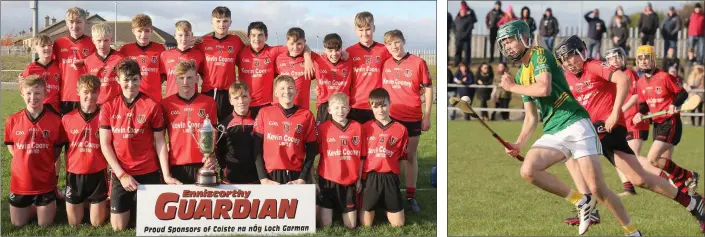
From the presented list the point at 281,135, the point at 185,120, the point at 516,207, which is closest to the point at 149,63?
the point at 185,120

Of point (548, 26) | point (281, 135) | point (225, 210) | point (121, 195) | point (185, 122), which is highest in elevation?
point (548, 26)

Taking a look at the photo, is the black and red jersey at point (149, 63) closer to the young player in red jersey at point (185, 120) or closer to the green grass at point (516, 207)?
the young player in red jersey at point (185, 120)

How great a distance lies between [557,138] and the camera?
605cm

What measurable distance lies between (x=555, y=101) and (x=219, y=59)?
290 centimetres

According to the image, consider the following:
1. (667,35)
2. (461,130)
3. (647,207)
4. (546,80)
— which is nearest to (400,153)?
(546,80)

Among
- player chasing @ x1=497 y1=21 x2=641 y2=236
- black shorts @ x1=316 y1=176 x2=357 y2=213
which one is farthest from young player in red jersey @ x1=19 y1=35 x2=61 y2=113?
player chasing @ x1=497 y1=21 x2=641 y2=236

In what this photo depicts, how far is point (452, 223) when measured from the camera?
23.5ft

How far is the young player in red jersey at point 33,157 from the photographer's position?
640 cm

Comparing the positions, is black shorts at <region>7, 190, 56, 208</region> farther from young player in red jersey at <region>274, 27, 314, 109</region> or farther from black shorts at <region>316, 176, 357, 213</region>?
black shorts at <region>316, 176, 357, 213</region>

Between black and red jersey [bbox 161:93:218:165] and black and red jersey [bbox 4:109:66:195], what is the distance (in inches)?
34.5

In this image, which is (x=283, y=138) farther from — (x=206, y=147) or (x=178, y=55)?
(x=178, y=55)

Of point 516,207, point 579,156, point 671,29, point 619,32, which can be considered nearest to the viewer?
point 579,156

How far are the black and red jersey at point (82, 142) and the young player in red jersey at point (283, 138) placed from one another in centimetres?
125

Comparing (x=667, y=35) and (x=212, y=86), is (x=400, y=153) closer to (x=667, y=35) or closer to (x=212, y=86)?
(x=212, y=86)
